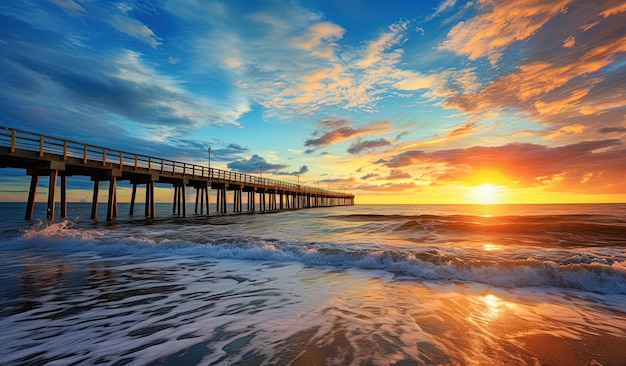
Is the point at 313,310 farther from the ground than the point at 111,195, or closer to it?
closer to it

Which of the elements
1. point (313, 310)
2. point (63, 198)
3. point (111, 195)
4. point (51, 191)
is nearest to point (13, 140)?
point (51, 191)

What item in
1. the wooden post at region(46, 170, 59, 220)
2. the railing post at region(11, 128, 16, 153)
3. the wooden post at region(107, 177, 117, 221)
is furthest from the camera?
the wooden post at region(107, 177, 117, 221)

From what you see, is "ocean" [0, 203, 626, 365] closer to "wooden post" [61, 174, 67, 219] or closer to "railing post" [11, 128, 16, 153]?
"railing post" [11, 128, 16, 153]

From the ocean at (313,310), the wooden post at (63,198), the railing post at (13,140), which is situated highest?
the railing post at (13,140)

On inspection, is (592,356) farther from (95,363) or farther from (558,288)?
(95,363)

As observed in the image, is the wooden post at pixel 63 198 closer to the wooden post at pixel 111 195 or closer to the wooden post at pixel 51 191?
the wooden post at pixel 111 195

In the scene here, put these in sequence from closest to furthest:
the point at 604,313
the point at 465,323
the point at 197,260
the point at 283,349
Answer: the point at 283,349 < the point at 465,323 < the point at 604,313 < the point at 197,260

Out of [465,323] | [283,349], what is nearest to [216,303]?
[283,349]

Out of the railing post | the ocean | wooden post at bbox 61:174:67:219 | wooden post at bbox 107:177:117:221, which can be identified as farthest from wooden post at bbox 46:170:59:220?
the ocean

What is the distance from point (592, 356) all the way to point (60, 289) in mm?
7919

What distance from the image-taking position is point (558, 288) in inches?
236

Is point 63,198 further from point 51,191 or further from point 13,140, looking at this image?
point 13,140

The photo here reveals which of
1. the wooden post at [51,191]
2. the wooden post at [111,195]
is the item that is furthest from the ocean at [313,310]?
the wooden post at [111,195]

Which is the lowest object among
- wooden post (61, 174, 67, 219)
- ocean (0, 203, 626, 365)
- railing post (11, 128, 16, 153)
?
ocean (0, 203, 626, 365)
